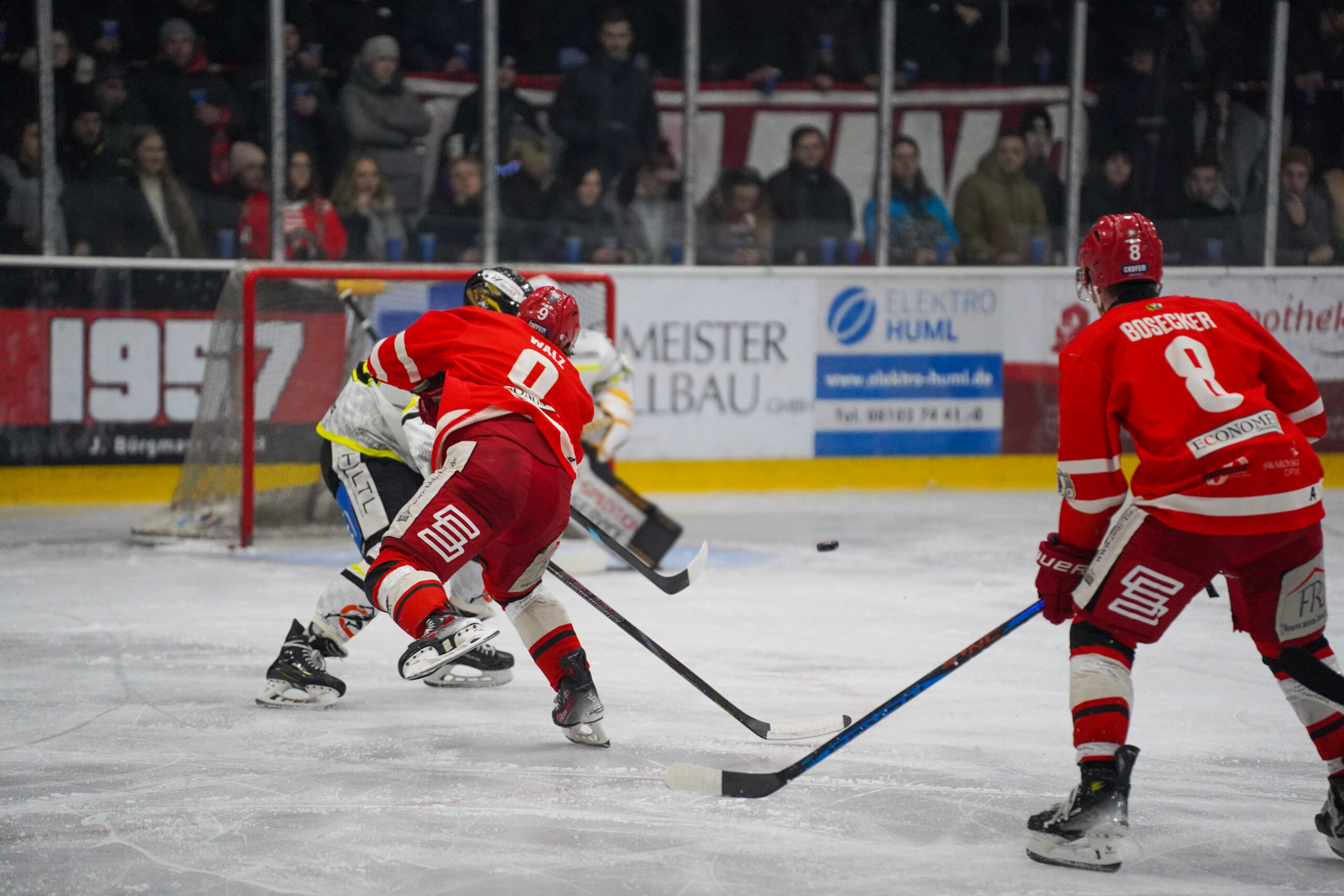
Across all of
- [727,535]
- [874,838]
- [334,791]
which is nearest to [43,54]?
[727,535]

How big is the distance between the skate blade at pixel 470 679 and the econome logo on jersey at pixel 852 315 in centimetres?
399

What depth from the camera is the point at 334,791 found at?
2.72m

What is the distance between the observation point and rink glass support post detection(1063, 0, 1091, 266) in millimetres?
7809

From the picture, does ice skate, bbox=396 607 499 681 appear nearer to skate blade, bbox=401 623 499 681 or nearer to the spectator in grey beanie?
skate blade, bbox=401 623 499 681

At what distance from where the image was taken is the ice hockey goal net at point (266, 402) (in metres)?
5.69

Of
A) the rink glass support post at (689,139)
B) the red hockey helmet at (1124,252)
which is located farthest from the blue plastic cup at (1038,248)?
the red hockey helmet at (1124,252)

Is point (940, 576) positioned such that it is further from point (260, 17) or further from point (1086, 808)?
point (260, 17)

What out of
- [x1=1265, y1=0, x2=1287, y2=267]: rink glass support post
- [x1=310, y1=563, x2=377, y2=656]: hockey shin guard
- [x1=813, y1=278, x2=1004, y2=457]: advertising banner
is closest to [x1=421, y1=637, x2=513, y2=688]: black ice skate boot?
[x1=310, y1=563, x2=377, y2=656]: hockey shin guard

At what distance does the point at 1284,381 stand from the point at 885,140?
5443mm

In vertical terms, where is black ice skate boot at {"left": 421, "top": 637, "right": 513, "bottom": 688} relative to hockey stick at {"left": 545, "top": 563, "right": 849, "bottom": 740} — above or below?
below

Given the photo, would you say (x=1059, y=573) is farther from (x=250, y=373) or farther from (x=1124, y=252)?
(x=250, y=373)

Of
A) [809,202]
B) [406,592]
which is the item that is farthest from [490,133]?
[406,592]

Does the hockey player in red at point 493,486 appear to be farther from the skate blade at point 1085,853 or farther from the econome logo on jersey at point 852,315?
the econome logo on jersey at point 852,315

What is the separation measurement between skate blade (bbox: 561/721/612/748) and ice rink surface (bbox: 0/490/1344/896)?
1.5 inches
